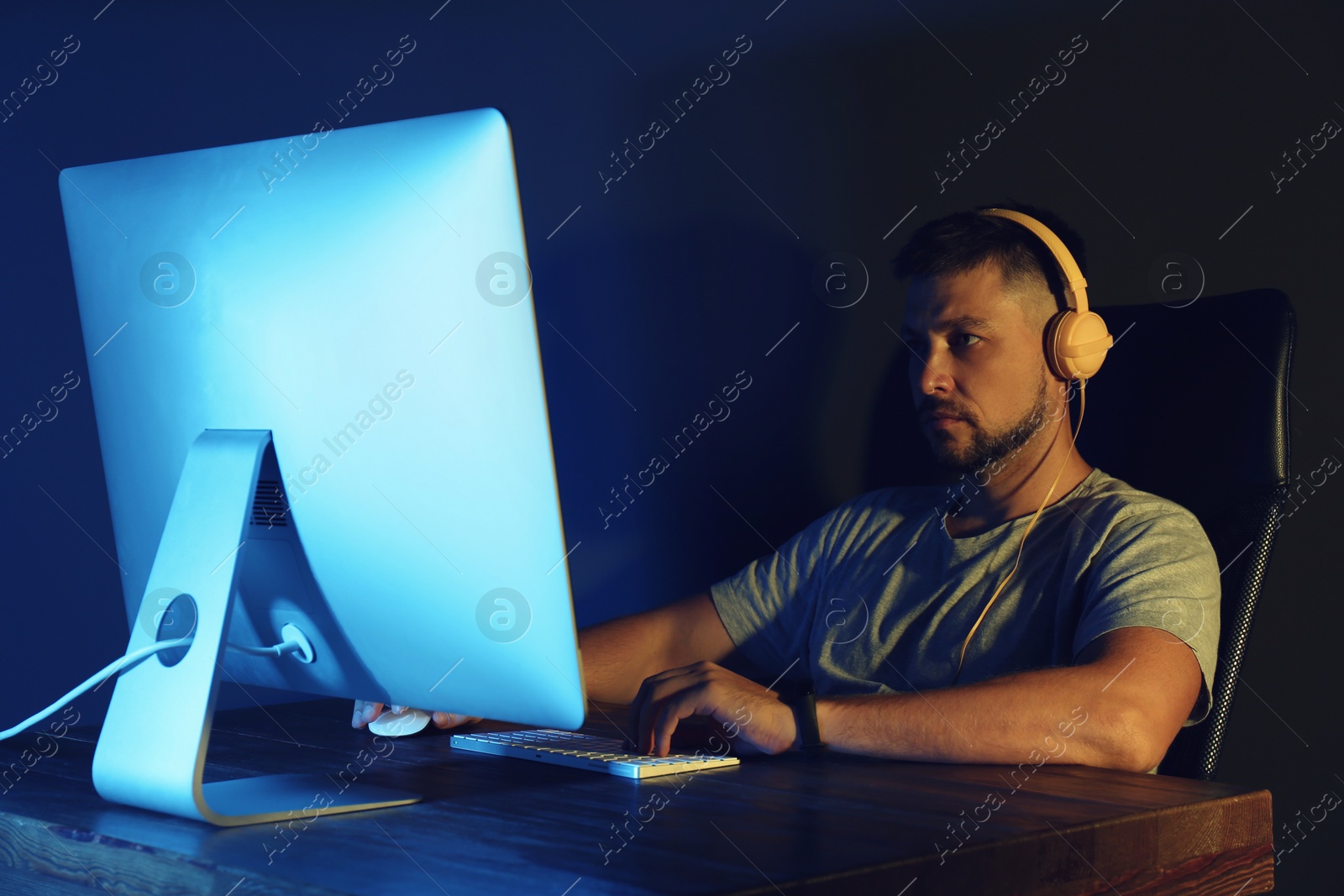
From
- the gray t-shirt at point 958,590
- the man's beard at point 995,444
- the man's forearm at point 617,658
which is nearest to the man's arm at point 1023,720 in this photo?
the gray t-shirt at point 958,590

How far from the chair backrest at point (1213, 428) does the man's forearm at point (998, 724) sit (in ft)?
0.87

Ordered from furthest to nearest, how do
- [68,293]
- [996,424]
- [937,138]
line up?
[937,138] → [68,293] → [996,424]

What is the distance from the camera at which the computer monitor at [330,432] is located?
29.9 inches

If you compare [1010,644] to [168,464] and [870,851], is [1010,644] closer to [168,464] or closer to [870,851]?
[870,851]

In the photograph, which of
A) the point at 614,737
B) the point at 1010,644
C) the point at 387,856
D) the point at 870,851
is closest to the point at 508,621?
the point at 387,856

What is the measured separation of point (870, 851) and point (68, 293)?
1.64 m

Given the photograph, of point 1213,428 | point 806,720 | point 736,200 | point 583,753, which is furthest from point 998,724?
point 736,200

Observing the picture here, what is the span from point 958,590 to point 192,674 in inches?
40.6

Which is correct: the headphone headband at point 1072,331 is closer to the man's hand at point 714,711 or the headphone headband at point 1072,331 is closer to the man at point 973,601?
the man at point 973,601

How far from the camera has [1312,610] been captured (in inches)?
73.9

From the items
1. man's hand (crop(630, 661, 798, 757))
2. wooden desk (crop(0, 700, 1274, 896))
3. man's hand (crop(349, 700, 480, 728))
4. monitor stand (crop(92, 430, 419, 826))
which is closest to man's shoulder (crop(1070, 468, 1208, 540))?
wooden desk (crop(0, 700, 1274, 896))

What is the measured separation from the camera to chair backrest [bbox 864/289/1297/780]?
138 centimetres

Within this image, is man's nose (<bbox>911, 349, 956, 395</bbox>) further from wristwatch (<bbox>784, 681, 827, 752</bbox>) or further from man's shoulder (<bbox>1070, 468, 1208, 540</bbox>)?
wristwatch (<bbox>784, 681, 827, 752</bbox>)

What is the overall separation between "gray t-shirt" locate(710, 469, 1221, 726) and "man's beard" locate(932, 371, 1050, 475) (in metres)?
0.09
